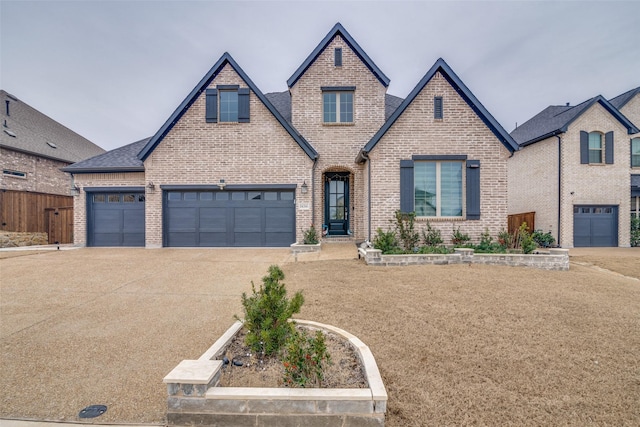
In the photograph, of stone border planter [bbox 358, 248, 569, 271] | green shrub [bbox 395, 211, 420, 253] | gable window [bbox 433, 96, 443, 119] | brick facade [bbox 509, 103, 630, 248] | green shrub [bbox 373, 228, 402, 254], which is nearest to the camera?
stone border planter [bbox 358, 248, 569, 271]

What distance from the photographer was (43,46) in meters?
17.9

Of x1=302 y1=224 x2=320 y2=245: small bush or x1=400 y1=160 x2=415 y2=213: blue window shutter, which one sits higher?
x1=400 y1=160 x2=415 y2=213: blue window shutter

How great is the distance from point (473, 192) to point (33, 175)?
22.8 metres

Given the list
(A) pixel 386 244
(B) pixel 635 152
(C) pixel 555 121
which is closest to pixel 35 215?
(A) pixel 386 244

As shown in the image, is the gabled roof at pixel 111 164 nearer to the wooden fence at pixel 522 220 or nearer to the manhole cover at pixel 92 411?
the manhole cover at pixel 92 411

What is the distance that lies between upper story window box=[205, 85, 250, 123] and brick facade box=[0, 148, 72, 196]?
29.3ft

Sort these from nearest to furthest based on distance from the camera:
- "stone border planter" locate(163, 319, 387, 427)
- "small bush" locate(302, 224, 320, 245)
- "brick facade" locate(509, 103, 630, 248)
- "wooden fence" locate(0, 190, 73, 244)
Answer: "stone border planter" locate(163, 319, 387, 427) → "small bush" locate(302, 224, 320, 245) → "brick facade" locate(509, 103, 630, 248) → "wooden fence" locate(0, 190, 73, 244)

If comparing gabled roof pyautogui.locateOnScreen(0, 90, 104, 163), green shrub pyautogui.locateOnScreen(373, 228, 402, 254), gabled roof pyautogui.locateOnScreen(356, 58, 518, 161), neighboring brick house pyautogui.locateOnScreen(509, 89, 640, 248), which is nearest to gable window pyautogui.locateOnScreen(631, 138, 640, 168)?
neighboring brick house pyautogui.locateOnScreen(509, 89, 640, 248)

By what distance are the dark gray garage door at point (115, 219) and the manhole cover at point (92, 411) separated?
11461 millimetres

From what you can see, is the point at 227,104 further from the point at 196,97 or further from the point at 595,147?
the point at 595,147

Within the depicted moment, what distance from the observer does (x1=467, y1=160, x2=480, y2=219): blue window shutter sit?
1001 centimetres

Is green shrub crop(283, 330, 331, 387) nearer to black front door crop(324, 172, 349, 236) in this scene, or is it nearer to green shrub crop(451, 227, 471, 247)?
green shrub crop(451, 227, 471, 247)

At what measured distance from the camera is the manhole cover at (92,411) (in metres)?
2.45

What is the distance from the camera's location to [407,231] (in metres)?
9.79
